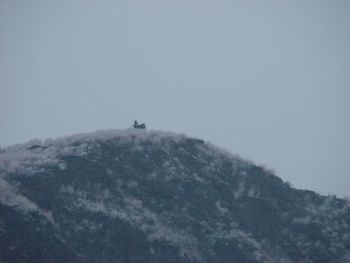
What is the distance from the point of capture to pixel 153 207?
2842 centimetres

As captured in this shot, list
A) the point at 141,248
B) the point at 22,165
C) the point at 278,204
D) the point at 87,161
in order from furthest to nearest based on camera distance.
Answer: the point at 278,204, the point at 87,161, the point at 22,165, the point at 141,248

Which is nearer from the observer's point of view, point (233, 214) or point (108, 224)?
point (108, 224)

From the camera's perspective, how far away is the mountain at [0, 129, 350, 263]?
906 inches

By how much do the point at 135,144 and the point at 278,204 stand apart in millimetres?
10052

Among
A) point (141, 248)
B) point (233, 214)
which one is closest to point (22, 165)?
point (141, 248)

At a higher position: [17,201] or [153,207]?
[17,201]

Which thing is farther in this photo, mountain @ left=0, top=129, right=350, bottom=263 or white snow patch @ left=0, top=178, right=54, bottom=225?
mountain @ left=0, top=129, right=350, bottom=263

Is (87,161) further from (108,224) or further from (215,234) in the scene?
(215,234)

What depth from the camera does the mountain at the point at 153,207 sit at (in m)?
23.0

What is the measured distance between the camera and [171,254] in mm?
24750

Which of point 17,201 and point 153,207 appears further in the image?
point 153,207

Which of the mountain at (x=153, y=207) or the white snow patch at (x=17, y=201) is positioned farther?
the mountain at (x=153, y=207)

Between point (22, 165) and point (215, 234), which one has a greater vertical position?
point (22, 165)

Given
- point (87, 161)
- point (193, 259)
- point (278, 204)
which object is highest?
point (87, 161)
